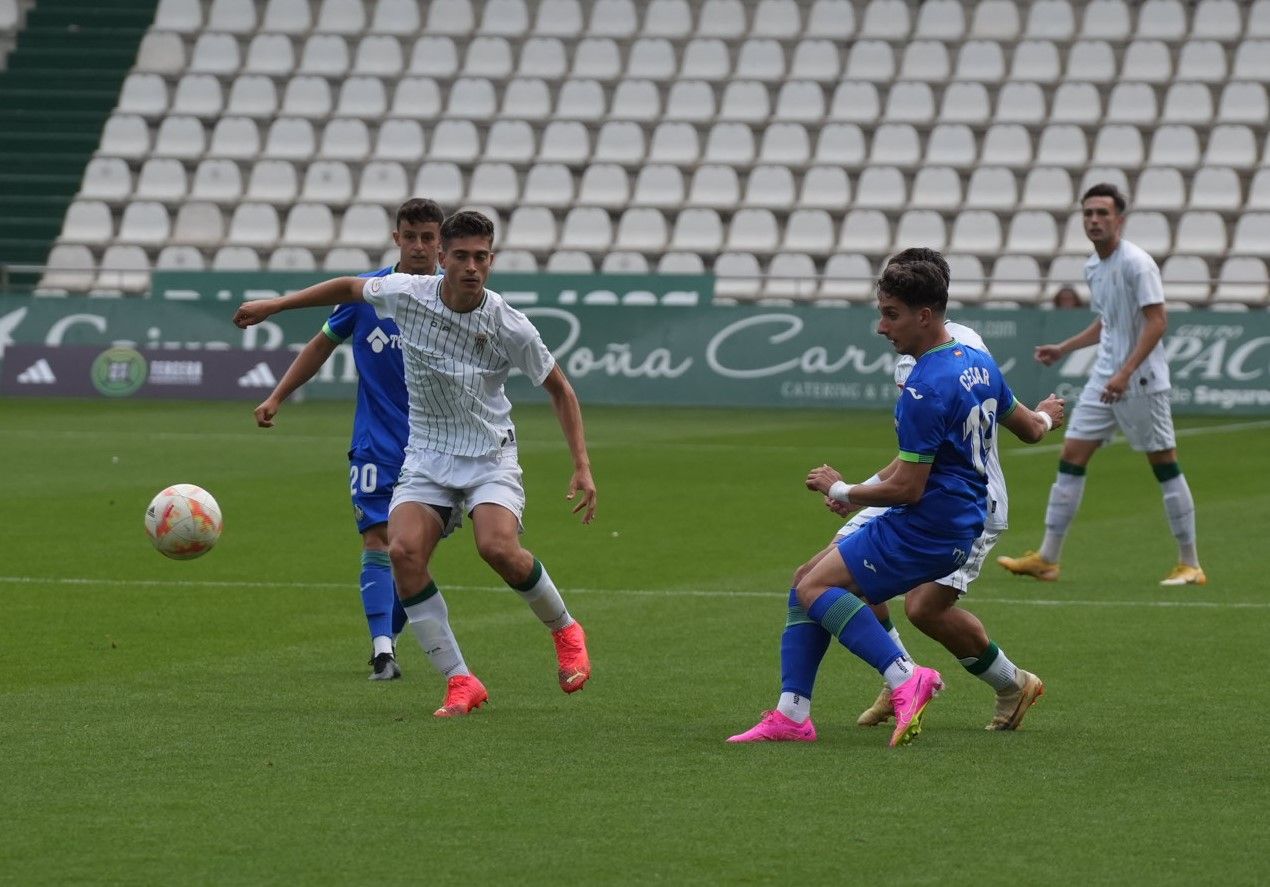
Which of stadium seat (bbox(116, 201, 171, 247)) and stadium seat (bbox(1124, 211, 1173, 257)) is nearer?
stadium seat (bbox(1124, 211, 1173, 257))

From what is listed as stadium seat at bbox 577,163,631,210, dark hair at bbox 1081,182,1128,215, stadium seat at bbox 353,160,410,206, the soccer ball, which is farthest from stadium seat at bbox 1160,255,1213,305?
the soccer ball

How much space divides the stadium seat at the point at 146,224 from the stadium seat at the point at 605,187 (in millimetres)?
6345

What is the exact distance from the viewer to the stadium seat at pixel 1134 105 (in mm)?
31609

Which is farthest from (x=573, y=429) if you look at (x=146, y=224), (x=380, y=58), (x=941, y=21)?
(x=380, y=58)

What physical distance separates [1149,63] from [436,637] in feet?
87.0

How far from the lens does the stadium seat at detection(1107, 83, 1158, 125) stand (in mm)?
31609

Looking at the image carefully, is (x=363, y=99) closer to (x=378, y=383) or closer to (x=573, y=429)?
(x=378, y=383)

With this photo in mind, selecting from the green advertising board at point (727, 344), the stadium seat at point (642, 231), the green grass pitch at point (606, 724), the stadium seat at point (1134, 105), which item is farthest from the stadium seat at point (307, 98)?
the green grass pitch at point (606, 724)

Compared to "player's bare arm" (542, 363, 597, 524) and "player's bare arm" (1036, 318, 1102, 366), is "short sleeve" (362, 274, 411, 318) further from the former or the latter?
"player's bare arm" (1036, 318, 1102, 366)

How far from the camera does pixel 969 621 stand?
743 centimetres

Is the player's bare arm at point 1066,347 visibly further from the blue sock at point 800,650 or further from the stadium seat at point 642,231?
the stadium seat at point 642,231

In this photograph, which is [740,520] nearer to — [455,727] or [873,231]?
[455,727]

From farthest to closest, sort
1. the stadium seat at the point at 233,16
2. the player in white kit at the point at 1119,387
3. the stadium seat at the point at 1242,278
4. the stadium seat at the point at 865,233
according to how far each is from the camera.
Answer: the stadium seat at the point at 233,16
the stadium seat at the point at 865,233
the stadium seat at the point at 1242,278
the player in white kit at the point at 1119,387

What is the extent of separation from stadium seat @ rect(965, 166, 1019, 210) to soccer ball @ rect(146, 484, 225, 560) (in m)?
23.0
